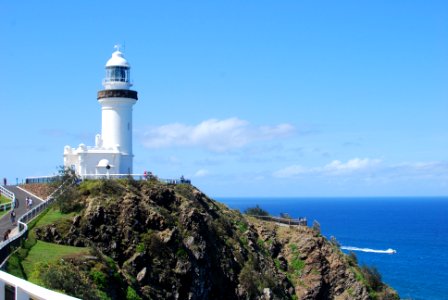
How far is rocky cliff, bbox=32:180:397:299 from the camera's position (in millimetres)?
30156

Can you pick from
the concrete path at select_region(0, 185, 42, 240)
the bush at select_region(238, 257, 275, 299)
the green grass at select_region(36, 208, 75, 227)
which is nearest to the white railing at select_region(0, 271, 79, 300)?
the concrete path at select_region(0, 185, 42, 240)

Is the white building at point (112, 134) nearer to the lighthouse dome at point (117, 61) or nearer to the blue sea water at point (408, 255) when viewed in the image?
the lighthouse dome at point (117, 61)

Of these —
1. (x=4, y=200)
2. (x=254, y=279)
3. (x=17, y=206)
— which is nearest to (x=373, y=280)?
(x=254, y=279)

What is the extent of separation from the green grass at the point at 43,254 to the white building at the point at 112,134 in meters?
19.6

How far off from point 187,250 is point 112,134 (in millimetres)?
17110

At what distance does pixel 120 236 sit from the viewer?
32.0 m

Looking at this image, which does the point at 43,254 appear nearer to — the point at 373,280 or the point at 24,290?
the point at 24,290

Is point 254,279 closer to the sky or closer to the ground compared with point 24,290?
closer to the ground

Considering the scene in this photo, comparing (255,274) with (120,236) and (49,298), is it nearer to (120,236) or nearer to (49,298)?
(120,236)

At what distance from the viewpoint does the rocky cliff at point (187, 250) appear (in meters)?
30.2

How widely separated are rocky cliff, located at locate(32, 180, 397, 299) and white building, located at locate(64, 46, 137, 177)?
774cm

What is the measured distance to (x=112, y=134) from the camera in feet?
158

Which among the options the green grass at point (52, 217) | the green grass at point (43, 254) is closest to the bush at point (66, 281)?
the green grass at point (43, 254)

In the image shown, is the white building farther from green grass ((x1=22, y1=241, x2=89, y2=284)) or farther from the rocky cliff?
green grass ((x1=22, y1=241, x2=89, y2=284))
